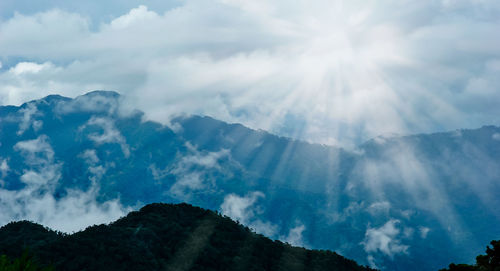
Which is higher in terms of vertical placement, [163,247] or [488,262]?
[163,247]

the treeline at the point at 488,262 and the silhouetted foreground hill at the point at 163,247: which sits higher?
the silhouetted foreground hill at the point at 163,247

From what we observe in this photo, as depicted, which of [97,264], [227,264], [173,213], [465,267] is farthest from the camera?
[173,213]

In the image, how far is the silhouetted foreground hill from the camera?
10044 cm

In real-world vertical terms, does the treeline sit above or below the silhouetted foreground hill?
below

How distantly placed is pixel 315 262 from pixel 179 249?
126ft

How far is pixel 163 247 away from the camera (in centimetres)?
11700

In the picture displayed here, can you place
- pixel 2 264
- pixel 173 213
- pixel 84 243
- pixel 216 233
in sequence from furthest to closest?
pixel 173 213, pixel 216 233, pixel 84 243, pixel 2 264

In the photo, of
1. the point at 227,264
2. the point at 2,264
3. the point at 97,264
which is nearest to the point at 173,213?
the point at 227,264

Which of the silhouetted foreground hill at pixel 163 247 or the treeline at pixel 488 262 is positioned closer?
the treeline at pixel 488 262

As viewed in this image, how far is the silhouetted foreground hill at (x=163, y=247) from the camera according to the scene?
100438mm

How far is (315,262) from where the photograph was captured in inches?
4783

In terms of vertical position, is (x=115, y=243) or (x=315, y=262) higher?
(x=315, y=262)

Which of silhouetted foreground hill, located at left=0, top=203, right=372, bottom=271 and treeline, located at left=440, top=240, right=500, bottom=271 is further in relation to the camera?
silhouetted foreground hill, located at left=0, top=203, right=372, bottom=271

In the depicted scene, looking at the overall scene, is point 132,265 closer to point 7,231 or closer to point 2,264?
point 7,231
